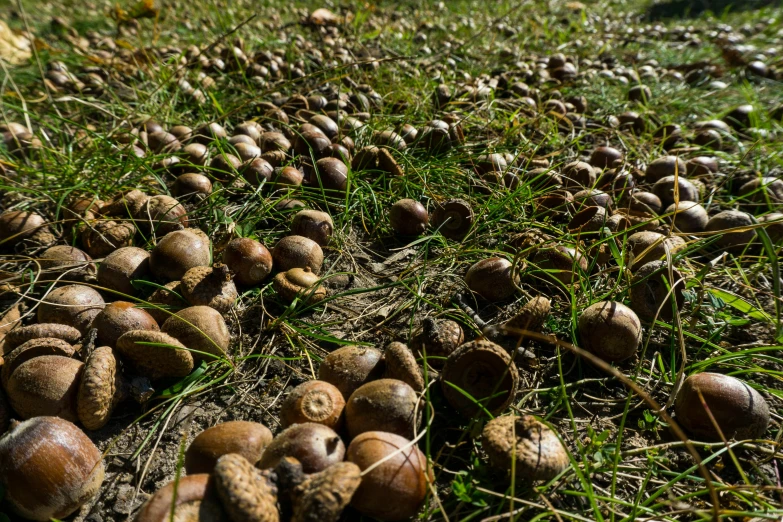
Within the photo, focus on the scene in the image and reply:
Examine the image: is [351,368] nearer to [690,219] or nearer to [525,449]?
[525,449]

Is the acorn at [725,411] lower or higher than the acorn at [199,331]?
lower

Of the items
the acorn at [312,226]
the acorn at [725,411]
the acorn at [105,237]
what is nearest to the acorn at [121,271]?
the acorn at [105,237]

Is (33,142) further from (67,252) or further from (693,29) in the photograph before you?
(693,29)

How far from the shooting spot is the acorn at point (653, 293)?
2375 millimetres

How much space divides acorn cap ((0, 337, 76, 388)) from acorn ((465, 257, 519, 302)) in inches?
71.1

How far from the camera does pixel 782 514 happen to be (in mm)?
1584

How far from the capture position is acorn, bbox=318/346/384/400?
1.91 metres

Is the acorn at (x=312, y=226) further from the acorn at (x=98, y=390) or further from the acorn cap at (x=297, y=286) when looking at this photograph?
the acorn at (x=98, y=390)

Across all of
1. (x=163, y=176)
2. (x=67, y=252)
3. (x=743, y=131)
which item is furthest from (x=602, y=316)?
(x=743, y=131)

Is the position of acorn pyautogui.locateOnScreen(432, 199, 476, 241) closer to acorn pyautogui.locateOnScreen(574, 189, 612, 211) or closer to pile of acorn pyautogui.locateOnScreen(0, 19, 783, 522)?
pile of acorn pyautogui.locateOnScreen(0, 19, 783, 522)

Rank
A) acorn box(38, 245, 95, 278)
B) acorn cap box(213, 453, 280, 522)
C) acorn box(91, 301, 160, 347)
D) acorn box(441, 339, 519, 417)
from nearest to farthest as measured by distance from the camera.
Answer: acorn cap box(213, 453, 280, 522), acorn box(441, 339, 519, 417), acorn box(91, 301, 160, 347), acorn box(38, 245, 95, 278)

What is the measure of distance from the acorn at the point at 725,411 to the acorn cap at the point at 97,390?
7.28 ft

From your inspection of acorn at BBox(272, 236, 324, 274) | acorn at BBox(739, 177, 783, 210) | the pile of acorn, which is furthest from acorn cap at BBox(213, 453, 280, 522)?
acorn at BBox(739, 177, 783, 210)

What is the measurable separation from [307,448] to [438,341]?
2.48 feet
